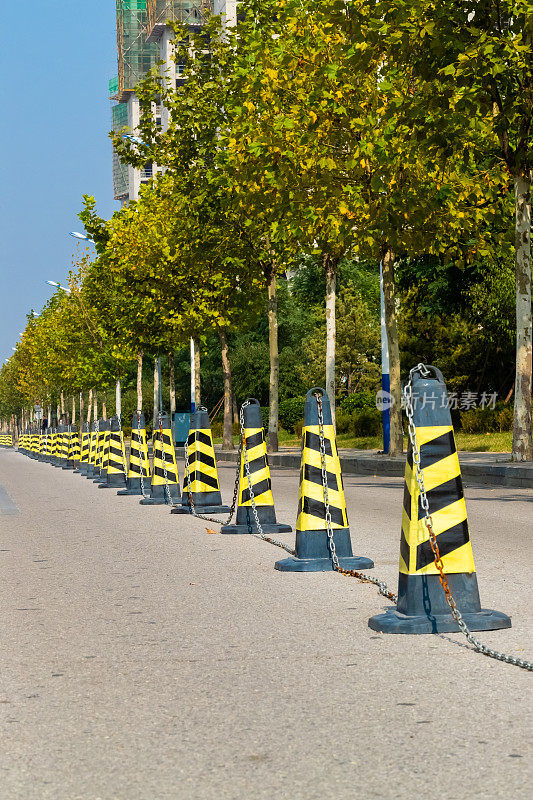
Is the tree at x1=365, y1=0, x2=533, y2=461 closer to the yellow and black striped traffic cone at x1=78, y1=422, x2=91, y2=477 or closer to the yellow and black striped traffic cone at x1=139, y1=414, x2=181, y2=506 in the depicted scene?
the yellow and black striped traffic cone at x1=139, y1=414, x2=181, y2=506

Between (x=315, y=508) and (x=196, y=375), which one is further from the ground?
(x=196, y=375)

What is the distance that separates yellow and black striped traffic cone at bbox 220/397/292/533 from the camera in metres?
11.6

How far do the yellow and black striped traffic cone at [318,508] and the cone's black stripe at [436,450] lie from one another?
2.43 metres

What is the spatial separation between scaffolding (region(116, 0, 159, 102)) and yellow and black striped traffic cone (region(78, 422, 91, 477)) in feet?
393

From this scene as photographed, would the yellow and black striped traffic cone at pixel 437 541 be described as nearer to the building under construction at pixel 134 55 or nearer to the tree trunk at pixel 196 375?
the tree trunk at pixel 196 375

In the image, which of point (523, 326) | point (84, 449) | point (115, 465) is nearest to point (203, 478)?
point (115, 465)

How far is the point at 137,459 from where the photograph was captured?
63.8 ft

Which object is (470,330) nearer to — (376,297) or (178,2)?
(376,297)

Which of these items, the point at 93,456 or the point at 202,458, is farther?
the point at 93,456

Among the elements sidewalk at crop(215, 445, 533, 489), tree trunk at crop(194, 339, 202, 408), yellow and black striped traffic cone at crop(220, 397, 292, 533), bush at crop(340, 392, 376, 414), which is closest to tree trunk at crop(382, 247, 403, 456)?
sidewalk at crop(215, 445, 533, 489)

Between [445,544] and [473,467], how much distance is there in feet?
51.1

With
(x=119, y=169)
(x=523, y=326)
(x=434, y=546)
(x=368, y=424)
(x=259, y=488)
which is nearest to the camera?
(x=434, y=546)

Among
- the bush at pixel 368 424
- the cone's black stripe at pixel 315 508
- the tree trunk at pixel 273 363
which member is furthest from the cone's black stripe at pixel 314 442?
the bush at pixel 368 424

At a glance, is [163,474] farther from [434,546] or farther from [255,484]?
[434,546]
